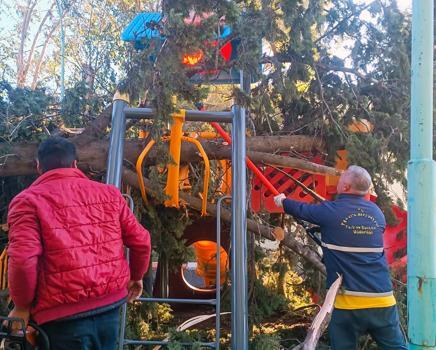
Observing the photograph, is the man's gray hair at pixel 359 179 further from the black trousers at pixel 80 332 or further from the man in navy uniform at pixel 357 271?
the black trousers at pixel 80 332

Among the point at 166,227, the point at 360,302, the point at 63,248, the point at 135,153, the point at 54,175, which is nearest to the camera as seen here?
the point at 63,248

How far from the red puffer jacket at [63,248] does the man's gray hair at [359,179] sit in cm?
167

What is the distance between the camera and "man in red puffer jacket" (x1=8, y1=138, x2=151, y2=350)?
7.27 feet

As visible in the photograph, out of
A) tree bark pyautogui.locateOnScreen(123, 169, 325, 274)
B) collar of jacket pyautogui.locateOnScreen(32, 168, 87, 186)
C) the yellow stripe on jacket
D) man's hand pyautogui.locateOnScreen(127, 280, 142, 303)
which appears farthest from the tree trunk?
the yellow stripe on jacket

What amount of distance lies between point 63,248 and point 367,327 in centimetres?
204

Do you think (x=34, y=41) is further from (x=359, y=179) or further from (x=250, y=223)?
(x=359, y=179)

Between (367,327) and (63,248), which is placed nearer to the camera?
(63,248)

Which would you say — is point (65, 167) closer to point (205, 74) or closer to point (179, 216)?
point (205, 74)

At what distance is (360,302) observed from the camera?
319 centimetres

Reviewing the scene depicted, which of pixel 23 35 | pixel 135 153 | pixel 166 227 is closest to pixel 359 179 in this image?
pixel 135 153

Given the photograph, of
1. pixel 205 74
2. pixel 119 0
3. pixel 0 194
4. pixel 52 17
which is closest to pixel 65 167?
pixel 205 74

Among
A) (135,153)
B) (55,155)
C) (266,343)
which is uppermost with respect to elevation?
(135,153)

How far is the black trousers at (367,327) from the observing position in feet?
10.5

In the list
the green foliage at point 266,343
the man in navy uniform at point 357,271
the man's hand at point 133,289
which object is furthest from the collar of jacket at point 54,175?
the green foliage at point 266,343
